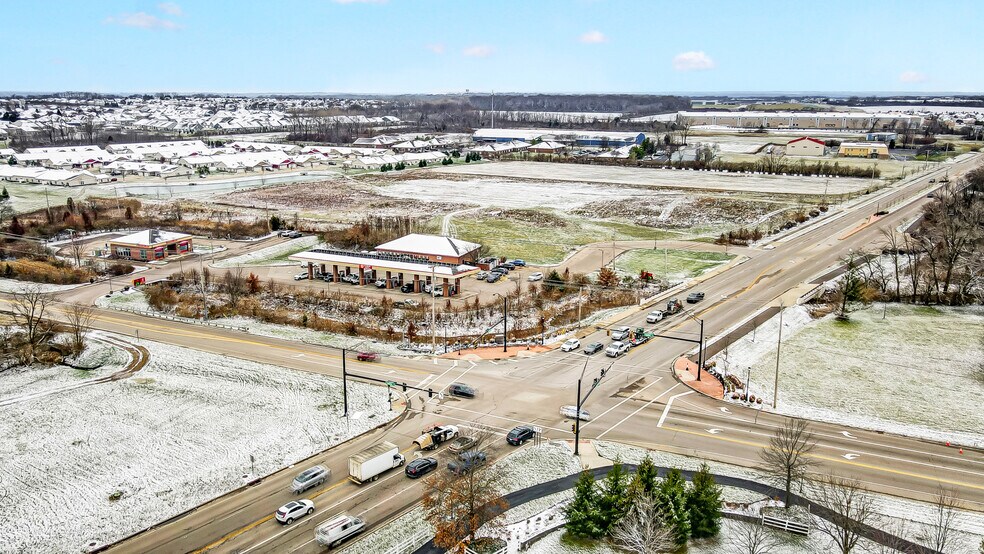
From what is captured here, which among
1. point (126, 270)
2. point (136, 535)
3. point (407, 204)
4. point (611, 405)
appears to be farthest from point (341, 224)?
point (136, 535)

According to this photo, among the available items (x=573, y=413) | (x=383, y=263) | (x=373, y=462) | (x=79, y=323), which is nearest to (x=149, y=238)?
(x=79, y=323)

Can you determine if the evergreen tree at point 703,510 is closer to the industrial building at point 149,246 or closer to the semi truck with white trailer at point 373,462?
the semi truck with white trailer at point 373,462

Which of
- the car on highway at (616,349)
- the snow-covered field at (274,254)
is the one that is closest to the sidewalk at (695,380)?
the car on highway at (616,349)

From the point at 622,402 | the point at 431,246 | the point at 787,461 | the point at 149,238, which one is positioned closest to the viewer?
the point at 787,461

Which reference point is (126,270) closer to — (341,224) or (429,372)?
(341,224)

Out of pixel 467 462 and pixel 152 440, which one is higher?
pixel 467 462

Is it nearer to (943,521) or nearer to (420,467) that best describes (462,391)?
(420,467)
